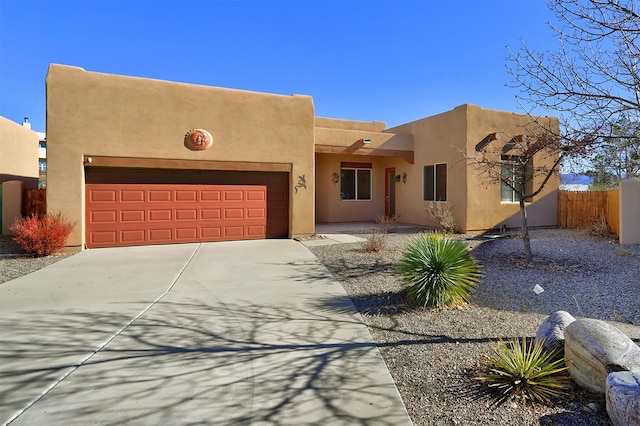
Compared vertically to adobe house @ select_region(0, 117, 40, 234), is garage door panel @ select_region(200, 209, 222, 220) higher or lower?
lower

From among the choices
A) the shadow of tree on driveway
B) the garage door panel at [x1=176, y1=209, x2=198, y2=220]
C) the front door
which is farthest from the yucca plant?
the front door

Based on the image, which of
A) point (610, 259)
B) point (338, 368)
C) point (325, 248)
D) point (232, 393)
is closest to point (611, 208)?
point (610, 259)

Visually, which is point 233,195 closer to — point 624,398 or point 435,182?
point 435,182

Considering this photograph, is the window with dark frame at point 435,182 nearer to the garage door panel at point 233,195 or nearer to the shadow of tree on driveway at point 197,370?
the garage door panel at point 233,195

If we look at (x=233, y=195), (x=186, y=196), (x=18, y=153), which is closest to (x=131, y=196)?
(x=186, y=196)

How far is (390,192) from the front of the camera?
1911 cm

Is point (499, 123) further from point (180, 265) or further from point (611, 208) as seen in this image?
point (180, 265)

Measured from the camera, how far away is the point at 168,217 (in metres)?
12.0

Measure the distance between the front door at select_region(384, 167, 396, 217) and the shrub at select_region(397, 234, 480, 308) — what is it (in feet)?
41.9

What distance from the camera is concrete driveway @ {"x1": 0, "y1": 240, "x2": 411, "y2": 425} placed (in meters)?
3.21

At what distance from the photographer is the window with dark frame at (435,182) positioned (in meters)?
15.4

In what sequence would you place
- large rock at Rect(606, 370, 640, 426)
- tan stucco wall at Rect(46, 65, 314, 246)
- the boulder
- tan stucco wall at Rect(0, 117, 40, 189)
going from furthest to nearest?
tan stucco wall at Rect(0, 117, 40, 189)
tan stucco wall at Rect(46, 65, 314, 246)
the boulder
large rock at Rect(606, 370, 640, 426)

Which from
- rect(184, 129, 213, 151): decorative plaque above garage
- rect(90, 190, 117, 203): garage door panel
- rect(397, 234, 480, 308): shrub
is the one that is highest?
rect(184, 129, 213, 151): decorative plaque above garage

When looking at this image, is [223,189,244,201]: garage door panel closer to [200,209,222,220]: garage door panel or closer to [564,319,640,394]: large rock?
[200,209,222,220]: garage door panel
